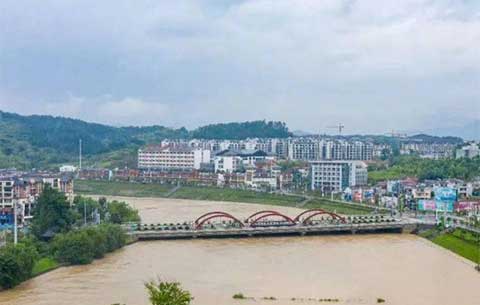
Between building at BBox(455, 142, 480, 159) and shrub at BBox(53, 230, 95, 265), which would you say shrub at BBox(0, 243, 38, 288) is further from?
A: building at BBox(455, 142, 480, 159)

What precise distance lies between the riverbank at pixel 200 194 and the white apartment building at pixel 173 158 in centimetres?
539

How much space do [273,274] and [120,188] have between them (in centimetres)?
1956

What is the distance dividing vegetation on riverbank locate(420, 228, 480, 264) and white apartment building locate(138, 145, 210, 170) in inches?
809

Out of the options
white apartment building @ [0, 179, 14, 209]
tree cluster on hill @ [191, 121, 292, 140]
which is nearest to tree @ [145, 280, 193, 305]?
white apartment building @ [0, 179, 14, 209]

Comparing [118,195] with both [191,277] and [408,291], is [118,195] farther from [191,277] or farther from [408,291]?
[408,291]

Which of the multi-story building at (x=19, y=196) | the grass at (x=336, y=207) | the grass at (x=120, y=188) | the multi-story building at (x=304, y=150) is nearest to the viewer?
the multi-story building at (x=19, y=196)

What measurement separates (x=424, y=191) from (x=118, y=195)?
1214 cm

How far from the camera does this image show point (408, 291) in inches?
437

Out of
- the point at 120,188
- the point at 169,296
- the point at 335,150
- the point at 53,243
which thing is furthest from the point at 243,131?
the point at 169,296

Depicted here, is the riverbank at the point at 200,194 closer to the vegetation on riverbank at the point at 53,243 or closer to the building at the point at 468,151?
the building at the point at 468,151

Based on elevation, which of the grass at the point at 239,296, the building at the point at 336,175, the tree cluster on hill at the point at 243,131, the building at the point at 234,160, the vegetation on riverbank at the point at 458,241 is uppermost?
the tree cluster on hill at the point at 243,131

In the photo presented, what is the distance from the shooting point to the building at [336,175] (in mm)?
29423

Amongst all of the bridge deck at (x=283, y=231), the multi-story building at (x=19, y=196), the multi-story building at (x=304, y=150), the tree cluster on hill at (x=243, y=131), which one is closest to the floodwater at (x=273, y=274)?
the bridge deck at (x=283, y=231)

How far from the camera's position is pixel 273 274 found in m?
12.4
